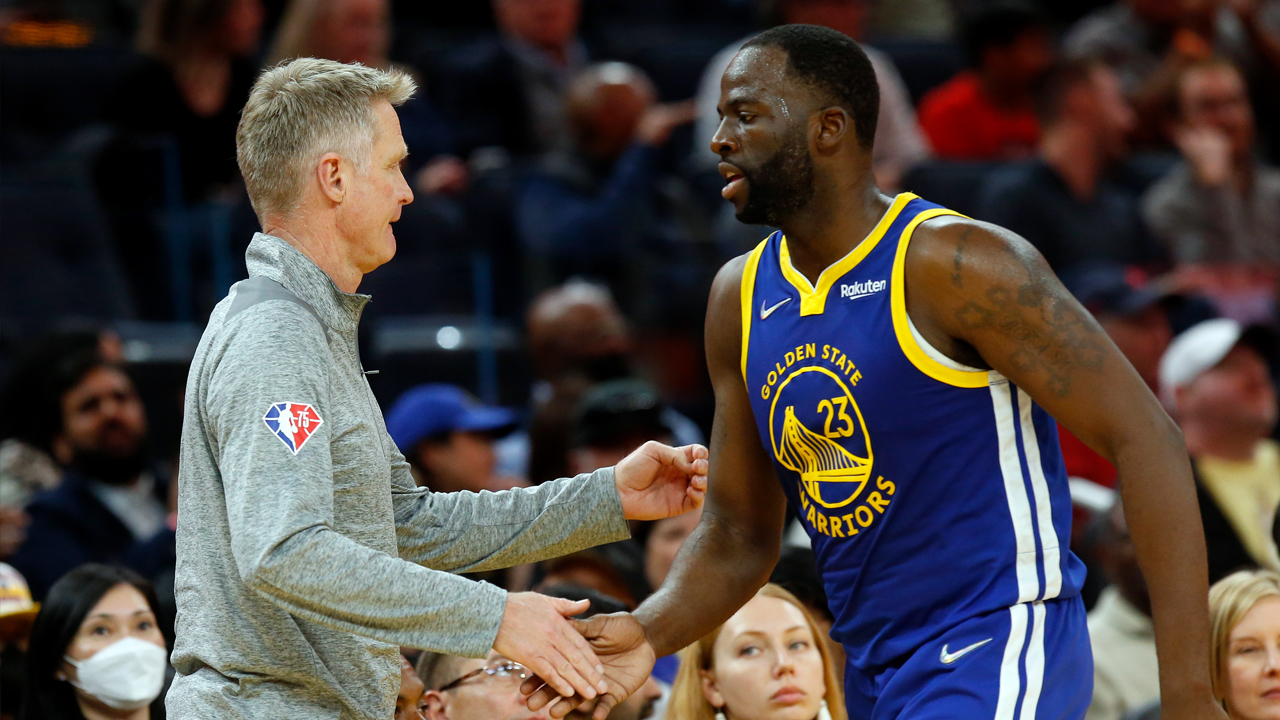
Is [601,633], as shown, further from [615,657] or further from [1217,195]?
[1217,195]

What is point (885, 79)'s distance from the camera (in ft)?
27.7

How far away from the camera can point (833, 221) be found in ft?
11.0

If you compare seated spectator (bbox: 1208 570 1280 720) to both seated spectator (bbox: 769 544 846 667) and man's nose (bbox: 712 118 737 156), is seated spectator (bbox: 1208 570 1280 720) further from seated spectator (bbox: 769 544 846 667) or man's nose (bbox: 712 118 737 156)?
man's nose (bbox: 712 118 737 156)

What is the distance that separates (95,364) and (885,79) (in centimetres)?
448

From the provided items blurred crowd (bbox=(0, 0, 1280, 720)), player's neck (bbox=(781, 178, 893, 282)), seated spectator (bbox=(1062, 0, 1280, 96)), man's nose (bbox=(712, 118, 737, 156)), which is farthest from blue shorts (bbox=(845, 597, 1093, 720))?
seated spectator (bbox=(1062, 0, 1280, 96))

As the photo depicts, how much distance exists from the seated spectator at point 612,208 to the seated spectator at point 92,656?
3.55 meters

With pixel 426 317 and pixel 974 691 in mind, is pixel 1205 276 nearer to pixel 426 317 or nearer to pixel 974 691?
pixel 426 317

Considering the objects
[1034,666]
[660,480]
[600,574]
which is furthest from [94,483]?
[1034,666]

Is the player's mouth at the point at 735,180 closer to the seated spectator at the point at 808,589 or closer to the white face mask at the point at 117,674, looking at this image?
the seated spectator at the point at 808,589

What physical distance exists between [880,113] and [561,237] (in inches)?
73.8

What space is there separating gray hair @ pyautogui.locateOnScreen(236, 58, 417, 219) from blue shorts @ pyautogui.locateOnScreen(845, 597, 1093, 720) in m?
1.50

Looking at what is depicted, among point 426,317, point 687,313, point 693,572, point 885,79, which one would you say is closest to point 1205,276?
point 885,79

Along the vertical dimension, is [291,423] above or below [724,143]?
below

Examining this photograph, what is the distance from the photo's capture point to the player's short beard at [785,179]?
3334 mm
